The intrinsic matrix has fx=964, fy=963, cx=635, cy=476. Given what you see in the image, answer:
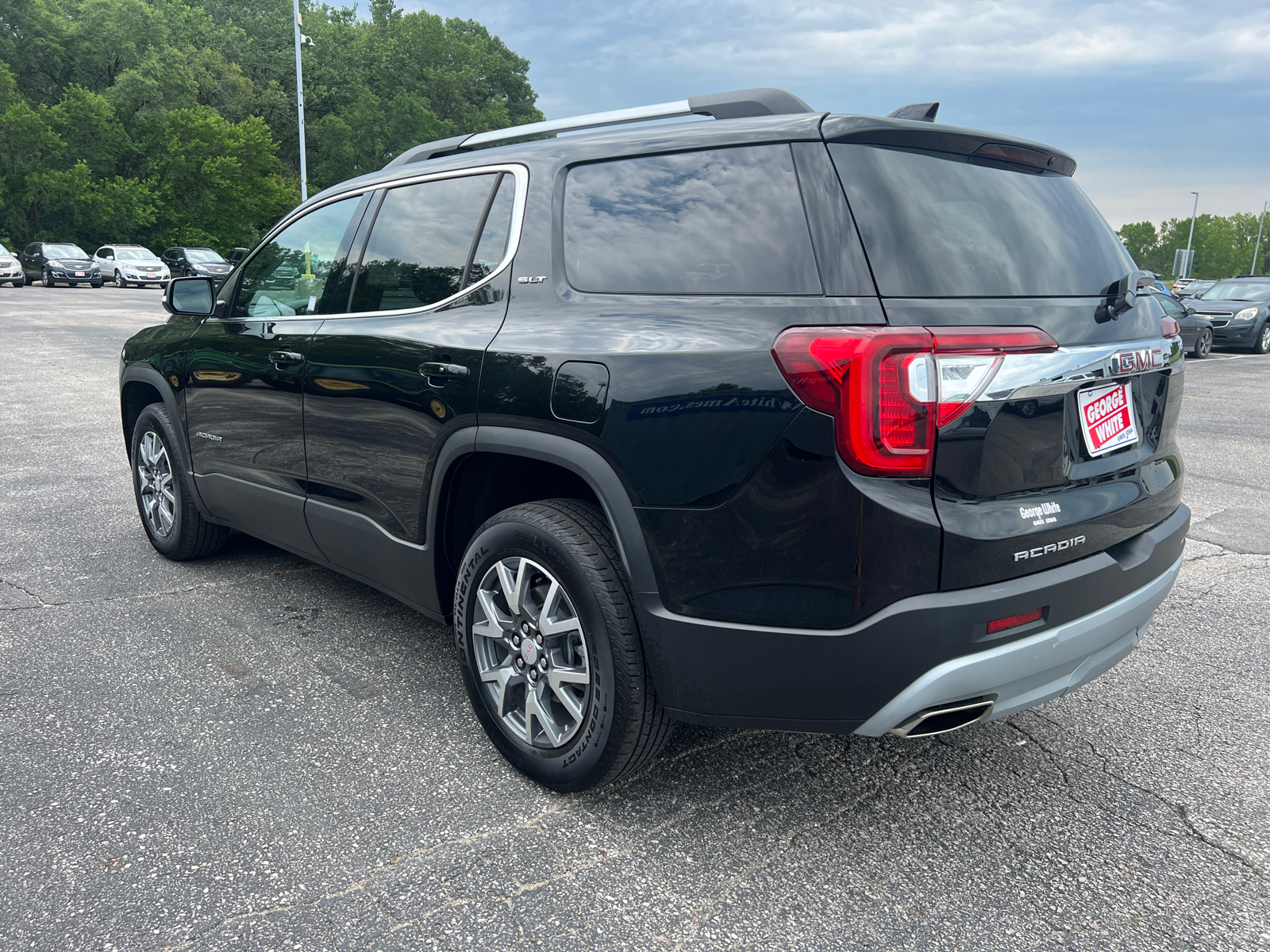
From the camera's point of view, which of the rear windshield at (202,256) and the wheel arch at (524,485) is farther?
the rear windshield at (202,256)

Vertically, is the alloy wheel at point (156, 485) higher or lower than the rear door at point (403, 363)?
lower

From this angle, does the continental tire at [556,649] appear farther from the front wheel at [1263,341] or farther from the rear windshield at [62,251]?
the rear windshield at [62,251]

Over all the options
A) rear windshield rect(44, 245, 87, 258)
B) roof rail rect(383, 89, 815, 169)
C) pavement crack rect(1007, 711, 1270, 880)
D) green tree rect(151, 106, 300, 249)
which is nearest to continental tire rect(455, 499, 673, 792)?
roof rail rect(383, 89, 815, 169)

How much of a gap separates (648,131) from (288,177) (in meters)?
60.2

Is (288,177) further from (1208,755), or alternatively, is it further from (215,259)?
(1208,755)

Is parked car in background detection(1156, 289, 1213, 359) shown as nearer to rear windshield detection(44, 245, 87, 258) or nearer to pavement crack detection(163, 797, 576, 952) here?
pavement crack detection(163, 797, 576, 952)

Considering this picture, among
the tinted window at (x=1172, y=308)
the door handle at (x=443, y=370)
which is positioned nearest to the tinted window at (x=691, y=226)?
the door handle at (x=443, y=370)

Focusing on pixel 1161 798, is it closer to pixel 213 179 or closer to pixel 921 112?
pixel 921 112

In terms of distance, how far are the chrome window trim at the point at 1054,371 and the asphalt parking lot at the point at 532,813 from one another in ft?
3.98

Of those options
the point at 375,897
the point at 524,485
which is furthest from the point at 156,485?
the point at 375,897

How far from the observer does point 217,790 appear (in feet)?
9.07

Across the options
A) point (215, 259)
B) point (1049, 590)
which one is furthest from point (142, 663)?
point (215, 259)

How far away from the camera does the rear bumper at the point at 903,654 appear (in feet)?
7.06

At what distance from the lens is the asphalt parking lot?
7.35ft
